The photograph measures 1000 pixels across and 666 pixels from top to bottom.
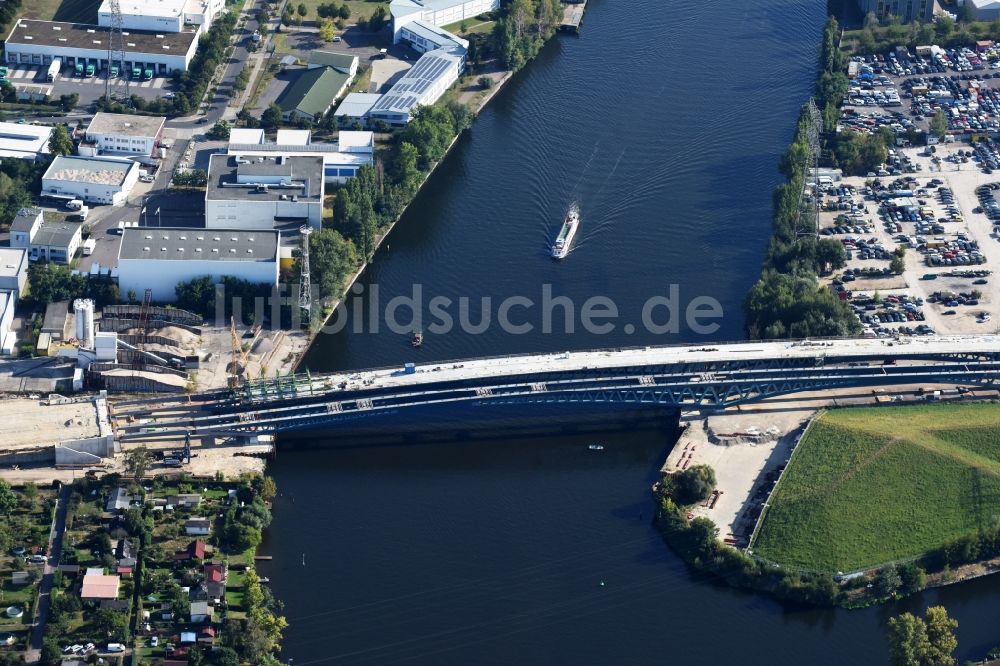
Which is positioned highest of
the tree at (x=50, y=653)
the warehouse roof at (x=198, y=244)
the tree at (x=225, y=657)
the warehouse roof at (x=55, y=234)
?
the warehouse roof at (x=198, y=244)

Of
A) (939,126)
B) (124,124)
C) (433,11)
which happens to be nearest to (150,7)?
(124,124)

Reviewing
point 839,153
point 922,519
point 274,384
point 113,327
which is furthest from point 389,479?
point 839,153

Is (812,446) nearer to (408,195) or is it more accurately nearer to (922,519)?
(922,519)

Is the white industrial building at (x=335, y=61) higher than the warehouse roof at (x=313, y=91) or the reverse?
higher

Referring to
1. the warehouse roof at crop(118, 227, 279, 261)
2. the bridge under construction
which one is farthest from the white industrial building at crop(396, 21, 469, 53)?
the bridge under construction

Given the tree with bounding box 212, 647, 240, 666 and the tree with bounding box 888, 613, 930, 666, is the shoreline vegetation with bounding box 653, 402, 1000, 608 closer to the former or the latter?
the tree with bounding box 888, 613, 930, 666

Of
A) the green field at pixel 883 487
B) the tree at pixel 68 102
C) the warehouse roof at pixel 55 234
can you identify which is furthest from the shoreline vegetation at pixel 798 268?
the tree at pixel 68 102

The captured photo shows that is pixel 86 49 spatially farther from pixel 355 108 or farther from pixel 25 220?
pixel 25 220

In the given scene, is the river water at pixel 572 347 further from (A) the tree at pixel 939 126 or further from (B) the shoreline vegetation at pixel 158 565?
(A) the tree at pixel 939 126
